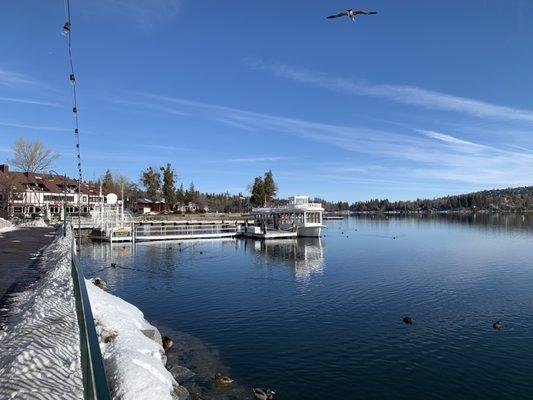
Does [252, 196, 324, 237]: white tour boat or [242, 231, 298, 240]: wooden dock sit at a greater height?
[252, 196, 324, 237]: white tour boat

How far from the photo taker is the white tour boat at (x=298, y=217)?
2751 inches

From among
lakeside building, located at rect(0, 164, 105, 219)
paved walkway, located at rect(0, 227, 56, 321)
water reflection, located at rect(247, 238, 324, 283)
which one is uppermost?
lakeside building, located at rect(0, 164, 105, 219)

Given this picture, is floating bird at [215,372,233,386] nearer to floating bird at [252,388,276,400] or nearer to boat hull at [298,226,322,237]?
floating bird at [252,388,276,400]

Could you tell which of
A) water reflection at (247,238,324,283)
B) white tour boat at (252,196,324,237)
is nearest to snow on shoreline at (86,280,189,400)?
water reflection at (247,238,324,283)

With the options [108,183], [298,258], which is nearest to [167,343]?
[298,258]

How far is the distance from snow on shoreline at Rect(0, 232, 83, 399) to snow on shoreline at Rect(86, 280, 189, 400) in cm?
152

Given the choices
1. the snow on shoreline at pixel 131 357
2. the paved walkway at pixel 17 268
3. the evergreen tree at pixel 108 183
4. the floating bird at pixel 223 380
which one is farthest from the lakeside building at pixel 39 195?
the floating bird at pixel 223 380

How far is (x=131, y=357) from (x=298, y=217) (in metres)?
65.2

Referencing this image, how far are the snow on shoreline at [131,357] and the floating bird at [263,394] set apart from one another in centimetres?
187

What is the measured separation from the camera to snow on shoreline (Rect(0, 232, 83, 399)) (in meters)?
6.92

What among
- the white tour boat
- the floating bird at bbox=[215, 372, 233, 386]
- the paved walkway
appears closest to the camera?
the floating bird at bbox=[215, 372, 233, 386]

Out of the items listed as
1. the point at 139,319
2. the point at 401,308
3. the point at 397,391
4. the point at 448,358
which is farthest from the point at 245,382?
the point at 401,308

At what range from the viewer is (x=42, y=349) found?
826 cm

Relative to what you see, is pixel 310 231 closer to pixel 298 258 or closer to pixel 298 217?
pixel 298 217
